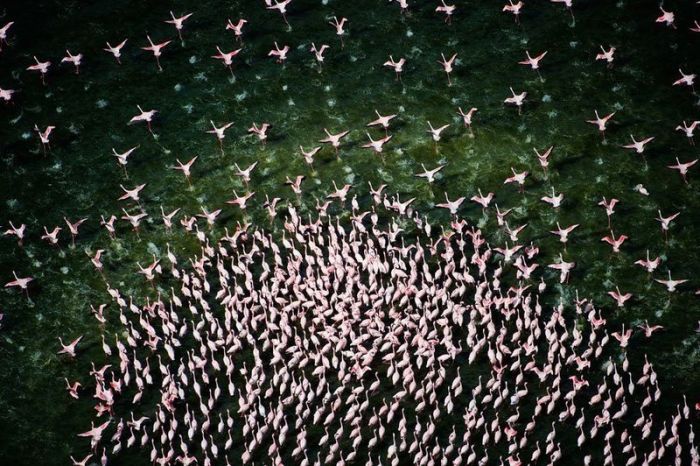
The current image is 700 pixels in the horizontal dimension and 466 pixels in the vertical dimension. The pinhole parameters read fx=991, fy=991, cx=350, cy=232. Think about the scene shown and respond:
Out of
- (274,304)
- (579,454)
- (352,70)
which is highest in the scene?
(352,70)

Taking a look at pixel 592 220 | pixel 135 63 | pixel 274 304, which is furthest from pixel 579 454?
pixel 135 63

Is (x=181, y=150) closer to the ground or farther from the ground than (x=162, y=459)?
farther from the ground

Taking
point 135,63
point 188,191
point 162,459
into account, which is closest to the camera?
point 162,459

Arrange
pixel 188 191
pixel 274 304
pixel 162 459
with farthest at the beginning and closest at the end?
pixel 188 191, pixel 274 304, pixel 162 459

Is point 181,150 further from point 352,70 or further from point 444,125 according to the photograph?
point 444,125

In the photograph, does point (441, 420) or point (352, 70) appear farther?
point (352, 70)

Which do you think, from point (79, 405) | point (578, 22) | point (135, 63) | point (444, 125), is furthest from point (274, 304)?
point (578, 22)
